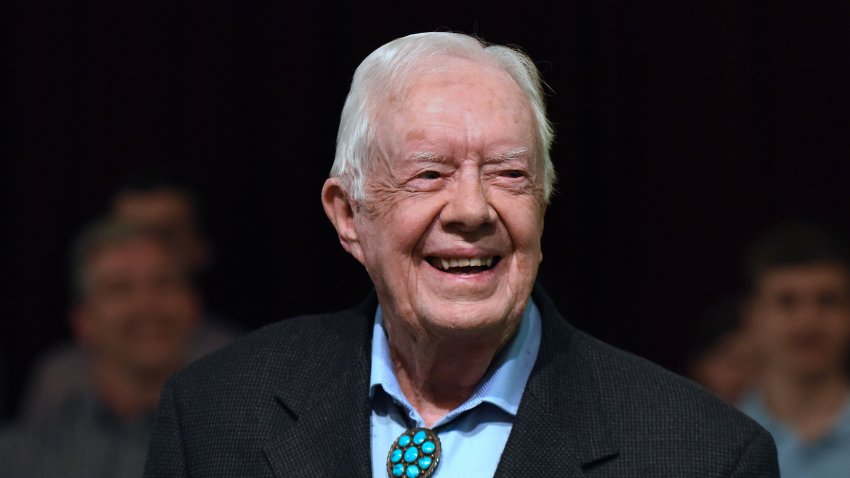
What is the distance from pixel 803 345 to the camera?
402 cm

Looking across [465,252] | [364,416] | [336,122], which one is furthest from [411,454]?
[336,122]

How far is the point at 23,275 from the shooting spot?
4668 mm

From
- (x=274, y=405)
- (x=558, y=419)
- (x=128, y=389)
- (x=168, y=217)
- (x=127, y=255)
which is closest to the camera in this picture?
(x=558, y=419)

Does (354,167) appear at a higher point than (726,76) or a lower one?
higher

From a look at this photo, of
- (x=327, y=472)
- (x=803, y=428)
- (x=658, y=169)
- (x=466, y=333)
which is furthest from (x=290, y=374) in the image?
(x=658, y=169)

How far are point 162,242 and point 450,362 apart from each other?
203cm

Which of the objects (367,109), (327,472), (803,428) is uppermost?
(367,109)

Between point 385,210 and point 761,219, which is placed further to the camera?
point 761,219

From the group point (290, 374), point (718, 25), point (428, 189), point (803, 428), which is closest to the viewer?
point (428, 189)

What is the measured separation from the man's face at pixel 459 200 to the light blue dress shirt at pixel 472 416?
0.11 metres

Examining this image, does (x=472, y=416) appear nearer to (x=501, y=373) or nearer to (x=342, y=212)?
(x=501, y=373)

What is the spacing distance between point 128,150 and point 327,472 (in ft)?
8.34

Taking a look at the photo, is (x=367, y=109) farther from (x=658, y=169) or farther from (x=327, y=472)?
(x=658, y=169)

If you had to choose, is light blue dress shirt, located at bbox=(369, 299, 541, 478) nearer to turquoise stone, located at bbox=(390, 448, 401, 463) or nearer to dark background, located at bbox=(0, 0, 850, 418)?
turquoise stone, located at bbox=(390, 448, 401, 463)
